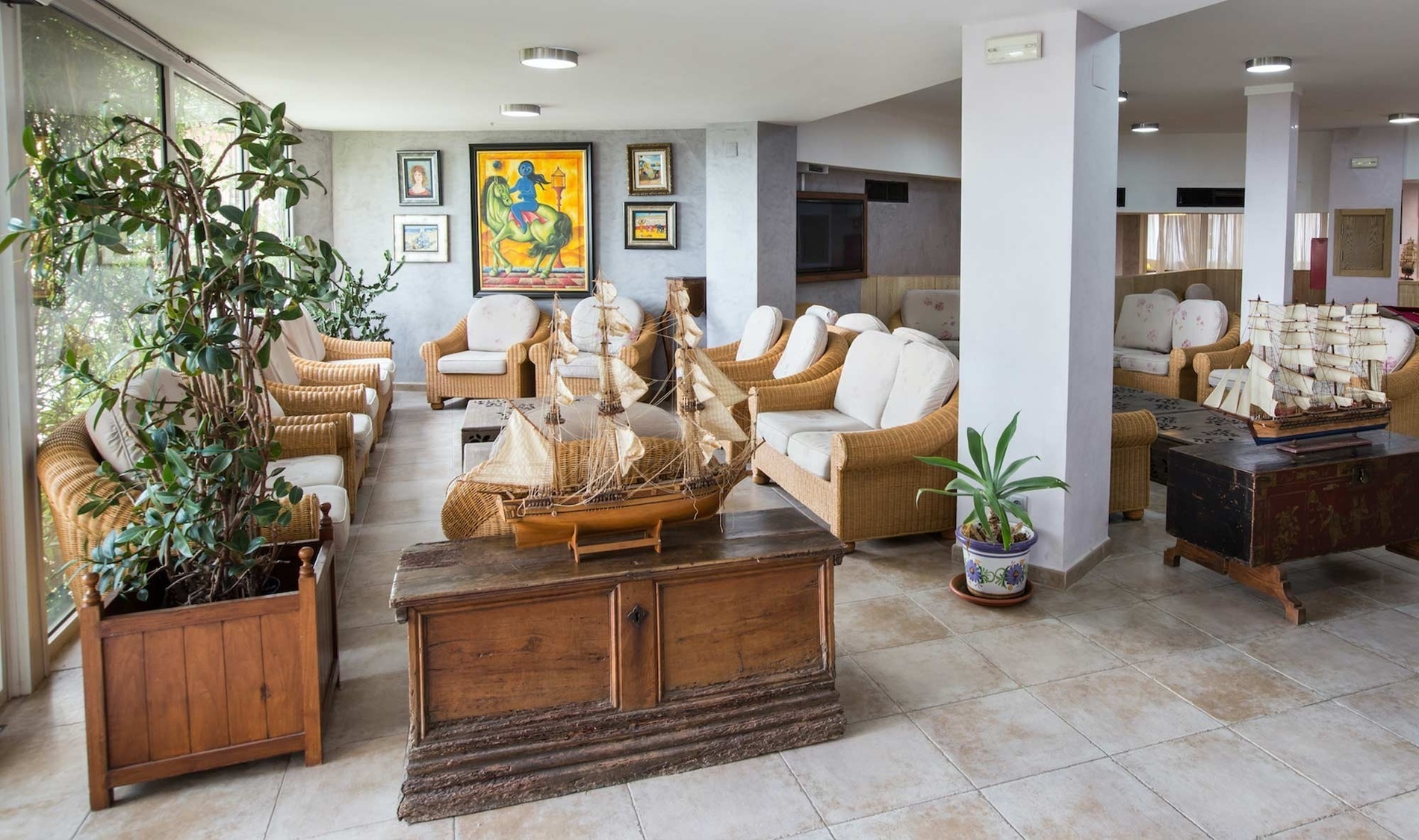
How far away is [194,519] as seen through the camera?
2621 millimetres

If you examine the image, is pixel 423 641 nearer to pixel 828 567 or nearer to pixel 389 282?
pixel 828 567

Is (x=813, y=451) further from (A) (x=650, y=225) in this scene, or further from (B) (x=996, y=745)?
(A) (x=650, y=225)

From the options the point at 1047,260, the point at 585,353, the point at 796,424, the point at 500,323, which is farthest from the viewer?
the point at 500,323

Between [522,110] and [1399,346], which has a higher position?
[522,110]

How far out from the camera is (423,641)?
8.33 ft

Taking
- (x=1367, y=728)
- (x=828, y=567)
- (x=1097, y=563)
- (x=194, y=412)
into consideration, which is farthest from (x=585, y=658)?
(x=1097, y=563)

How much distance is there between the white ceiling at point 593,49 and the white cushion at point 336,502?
198 cm

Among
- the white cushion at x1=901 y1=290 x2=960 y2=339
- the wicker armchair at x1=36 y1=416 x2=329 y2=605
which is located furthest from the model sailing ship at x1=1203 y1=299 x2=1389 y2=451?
the white cushion at x1=901 y1=290 x2=960 y2=339

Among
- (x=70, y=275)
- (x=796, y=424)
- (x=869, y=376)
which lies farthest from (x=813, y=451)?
(x=70, y=275)

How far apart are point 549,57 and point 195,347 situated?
10.1 ft

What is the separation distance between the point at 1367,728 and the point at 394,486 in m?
4.83

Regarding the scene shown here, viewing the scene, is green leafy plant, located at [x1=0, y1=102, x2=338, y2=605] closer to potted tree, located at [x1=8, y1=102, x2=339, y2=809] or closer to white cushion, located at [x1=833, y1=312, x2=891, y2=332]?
potted tree, located at [x1=8, y1=102, x2=339, y2=809]

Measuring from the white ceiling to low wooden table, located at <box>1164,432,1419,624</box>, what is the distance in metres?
1.79

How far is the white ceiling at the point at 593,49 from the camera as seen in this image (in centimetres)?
416
